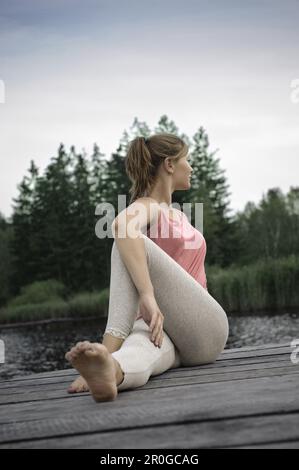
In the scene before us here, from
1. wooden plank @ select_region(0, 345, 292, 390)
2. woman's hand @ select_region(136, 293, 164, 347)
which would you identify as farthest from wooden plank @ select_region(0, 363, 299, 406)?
wooden plank @ select_region(0, 345, 292, 390)

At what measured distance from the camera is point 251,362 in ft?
6.83

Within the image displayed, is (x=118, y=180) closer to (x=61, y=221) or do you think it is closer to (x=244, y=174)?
(x=61, y=221)

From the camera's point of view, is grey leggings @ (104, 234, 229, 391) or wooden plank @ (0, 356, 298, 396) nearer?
grey leggings @ (104, 234, 229, 391)

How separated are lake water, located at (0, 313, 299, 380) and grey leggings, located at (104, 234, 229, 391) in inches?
259

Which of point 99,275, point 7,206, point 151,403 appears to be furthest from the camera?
point 7,206

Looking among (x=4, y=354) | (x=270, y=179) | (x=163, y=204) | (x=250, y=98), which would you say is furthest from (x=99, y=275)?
(x=163, y=204)

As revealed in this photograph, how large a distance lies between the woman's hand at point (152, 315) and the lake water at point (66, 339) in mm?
6754

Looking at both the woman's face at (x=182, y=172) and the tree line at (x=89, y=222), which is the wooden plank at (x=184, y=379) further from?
the tree line at (x=89, y=222)

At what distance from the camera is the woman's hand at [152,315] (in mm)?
1701

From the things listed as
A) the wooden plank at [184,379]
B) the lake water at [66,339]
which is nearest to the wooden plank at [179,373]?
the wooden plank at [184,379]

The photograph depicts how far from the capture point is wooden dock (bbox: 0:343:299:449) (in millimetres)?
1079

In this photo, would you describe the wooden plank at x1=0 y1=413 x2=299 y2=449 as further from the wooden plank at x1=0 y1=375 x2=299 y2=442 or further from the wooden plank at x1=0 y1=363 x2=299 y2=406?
the wooden plank at x1=0 y1=363 x2=299 y2=406

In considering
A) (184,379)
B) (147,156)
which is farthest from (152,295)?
(147,156)
